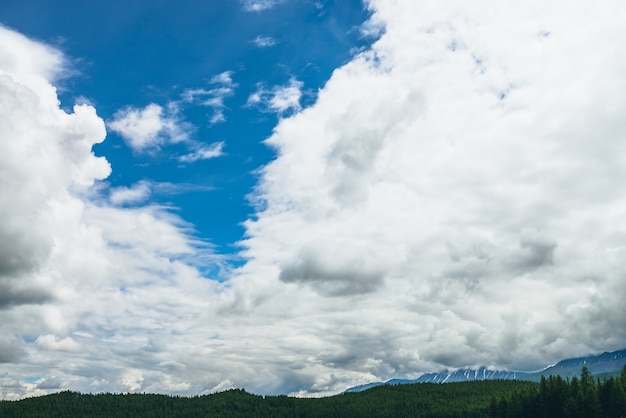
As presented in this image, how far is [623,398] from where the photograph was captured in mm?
193625

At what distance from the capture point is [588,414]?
195 m

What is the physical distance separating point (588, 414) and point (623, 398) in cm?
1381
